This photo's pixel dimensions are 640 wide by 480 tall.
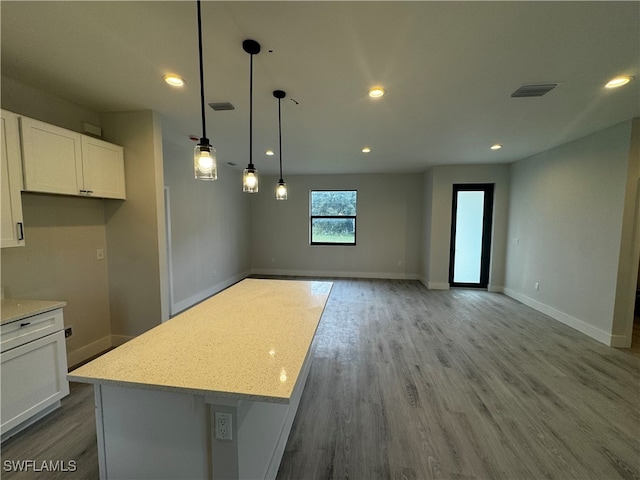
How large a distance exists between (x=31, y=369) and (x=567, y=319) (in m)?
6.05

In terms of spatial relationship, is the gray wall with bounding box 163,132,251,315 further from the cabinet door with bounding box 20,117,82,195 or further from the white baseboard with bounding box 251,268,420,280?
the cabinet door with bounding box 20,117,82,195

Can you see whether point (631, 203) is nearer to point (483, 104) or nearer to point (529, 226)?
point (529, 226)

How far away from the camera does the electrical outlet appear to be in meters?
1.05

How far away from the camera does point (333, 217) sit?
6.87 meters

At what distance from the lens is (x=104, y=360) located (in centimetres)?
119

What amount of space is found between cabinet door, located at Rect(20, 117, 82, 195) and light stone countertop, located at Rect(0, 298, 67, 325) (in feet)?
2.94

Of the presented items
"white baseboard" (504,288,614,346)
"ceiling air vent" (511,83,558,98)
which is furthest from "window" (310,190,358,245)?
"ceiling air vent" (511,83,558,98)

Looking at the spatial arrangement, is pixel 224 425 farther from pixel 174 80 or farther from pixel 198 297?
pixel 198 297

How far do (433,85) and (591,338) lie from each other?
3.84 metres

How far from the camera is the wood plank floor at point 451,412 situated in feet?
5.36

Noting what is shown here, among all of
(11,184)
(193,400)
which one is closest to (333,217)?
(11,184)

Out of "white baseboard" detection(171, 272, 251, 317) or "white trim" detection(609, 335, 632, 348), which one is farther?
"white baseboard" detection(171, 272, 251, 317)

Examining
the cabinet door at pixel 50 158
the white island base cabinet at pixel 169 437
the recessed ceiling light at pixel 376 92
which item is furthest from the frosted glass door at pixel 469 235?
the cabinet door at pixel 50 158

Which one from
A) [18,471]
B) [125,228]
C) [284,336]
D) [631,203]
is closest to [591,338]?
[631,203]
